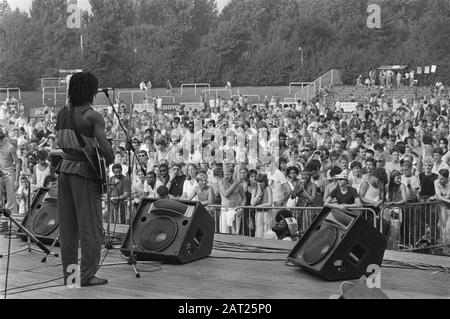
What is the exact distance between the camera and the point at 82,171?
550cm

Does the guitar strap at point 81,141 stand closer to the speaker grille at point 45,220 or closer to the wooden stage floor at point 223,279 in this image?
the wooden stage floor at point 223,279

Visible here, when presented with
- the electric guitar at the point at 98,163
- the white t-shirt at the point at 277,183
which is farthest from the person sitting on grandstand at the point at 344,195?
the electric guitar at the point at 98,163

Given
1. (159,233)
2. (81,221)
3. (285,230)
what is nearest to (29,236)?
(81,221)

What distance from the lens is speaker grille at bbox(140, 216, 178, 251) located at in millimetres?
6552

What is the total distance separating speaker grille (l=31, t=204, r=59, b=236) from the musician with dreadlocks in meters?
1.95

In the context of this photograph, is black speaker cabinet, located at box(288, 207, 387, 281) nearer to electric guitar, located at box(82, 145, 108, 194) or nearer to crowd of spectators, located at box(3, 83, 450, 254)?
crowd of spectators, located at box(3, 83, 450, 254)

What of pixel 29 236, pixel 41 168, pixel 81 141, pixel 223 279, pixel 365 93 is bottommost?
pixel 223 279

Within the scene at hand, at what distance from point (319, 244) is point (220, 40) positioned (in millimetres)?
33743

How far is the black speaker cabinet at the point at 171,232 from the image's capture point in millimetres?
6516

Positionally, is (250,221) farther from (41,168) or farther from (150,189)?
(41,168)

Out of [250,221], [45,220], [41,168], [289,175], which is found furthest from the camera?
[41,168]

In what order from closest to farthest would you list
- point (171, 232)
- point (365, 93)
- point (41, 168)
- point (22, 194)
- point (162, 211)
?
point (171, 232)
point (162, 211)
point (22, 194)
point (41, 168)
point (365, 93)
